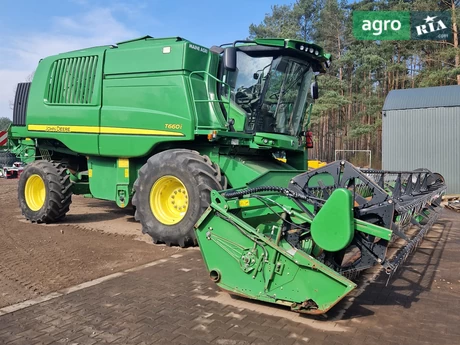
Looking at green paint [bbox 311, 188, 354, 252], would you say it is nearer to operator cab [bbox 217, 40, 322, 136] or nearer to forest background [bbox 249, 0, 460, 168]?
operator cab [bbox 217, 40, 322, 136]

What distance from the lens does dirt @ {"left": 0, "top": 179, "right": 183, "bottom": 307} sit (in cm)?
464

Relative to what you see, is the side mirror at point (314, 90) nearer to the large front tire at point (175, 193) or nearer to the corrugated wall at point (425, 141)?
the large front tire at point (175, 193)

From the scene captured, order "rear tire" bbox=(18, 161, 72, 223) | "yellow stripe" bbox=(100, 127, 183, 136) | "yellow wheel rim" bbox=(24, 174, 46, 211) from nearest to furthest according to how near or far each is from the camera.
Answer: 1. "yellow stripe" bbox=(100, 127, 183, 136)
2. "rear tire" bbox=(18, 161, 72, 223)
3. "yellow wheel rim" bbox=(24, 174, 46, 211)

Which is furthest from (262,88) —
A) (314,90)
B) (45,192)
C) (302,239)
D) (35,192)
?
(35,192)

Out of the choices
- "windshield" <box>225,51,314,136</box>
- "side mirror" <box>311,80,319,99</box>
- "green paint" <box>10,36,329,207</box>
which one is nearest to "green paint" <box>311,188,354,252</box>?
"green paint" <box>10,36,329,207</box>

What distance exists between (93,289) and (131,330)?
3.88 feet

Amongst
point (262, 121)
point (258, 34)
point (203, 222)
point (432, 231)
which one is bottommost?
point (432, 231)

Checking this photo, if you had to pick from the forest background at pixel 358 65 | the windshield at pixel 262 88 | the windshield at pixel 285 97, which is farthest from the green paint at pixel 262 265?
the forest background at pixel 358 65

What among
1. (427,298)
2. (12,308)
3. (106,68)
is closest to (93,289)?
(12,308)

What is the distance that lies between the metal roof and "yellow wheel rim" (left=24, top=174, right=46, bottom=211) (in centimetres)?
1450

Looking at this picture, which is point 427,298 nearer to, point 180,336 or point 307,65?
point 180,336

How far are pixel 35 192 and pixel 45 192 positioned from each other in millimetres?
637

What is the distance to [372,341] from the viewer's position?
10.5 ft

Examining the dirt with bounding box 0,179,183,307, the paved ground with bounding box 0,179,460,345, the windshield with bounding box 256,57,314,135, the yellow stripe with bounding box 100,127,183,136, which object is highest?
the windshield with bounding box 256,57,314,135
